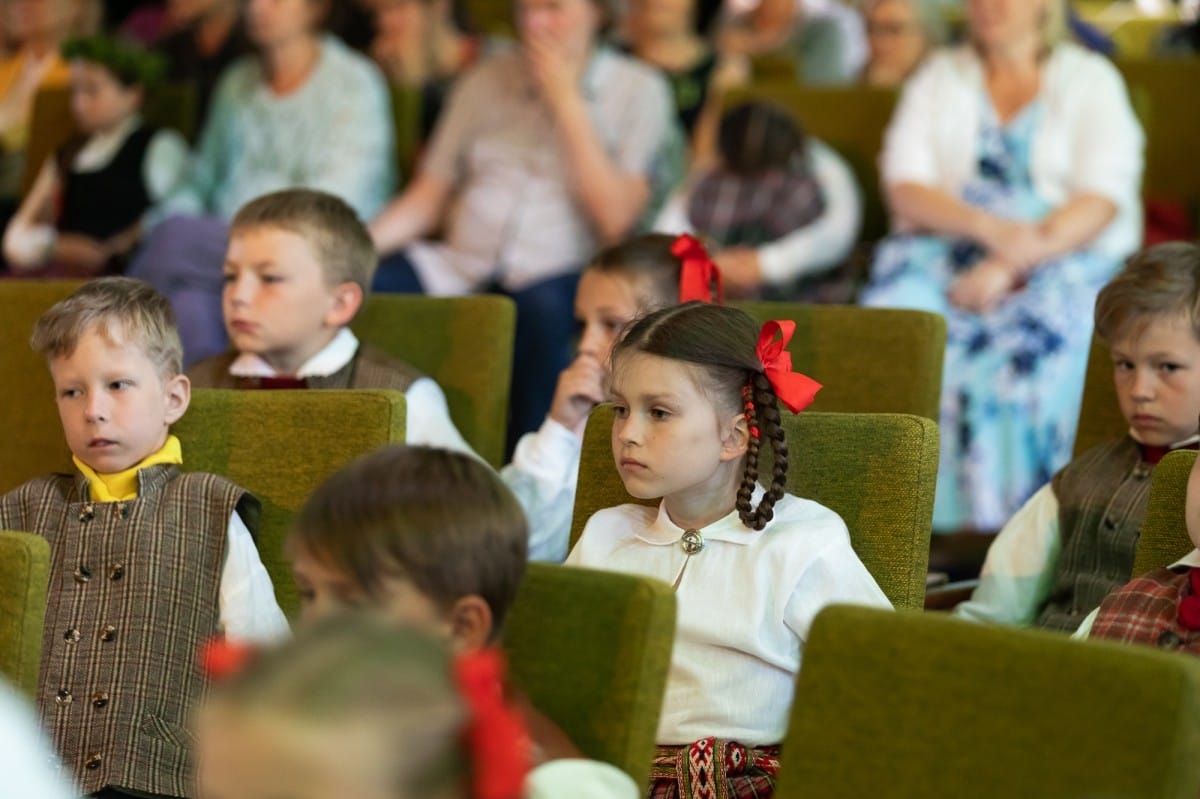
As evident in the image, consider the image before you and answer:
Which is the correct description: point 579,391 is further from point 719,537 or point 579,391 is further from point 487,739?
point 487,739

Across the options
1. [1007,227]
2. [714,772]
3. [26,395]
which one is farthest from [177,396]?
[1007,227]

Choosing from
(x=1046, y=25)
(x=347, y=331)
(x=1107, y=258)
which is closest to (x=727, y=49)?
(x=1046, y=25)

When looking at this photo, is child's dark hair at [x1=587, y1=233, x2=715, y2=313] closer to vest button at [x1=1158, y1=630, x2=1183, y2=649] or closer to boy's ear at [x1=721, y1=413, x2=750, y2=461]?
boy's ear at [x1=721, y1=413, x2=750, y2=461]

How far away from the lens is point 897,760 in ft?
5.19

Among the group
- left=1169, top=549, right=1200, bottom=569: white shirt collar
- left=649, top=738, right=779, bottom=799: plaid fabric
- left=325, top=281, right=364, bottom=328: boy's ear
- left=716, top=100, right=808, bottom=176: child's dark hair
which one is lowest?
left=649, top=738, right=779, bottom=799: plaid fabric

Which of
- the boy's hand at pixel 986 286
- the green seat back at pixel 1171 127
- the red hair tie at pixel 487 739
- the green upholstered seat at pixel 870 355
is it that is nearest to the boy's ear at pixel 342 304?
the green upholstered seat at pixel 870 355

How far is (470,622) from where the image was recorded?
168 centimetres

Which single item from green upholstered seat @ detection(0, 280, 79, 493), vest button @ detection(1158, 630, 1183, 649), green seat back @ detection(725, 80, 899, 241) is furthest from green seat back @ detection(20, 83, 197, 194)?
vest button @ detection(1158, 630, 1183, 649)

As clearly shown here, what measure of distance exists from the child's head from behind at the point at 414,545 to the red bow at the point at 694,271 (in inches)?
51.1

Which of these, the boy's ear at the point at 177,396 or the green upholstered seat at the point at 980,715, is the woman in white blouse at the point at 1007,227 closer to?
the boy's ear at the point at 177,396

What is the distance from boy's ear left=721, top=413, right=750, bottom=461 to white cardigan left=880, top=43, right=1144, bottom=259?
1799 millimetres

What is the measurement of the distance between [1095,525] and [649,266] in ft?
3.02

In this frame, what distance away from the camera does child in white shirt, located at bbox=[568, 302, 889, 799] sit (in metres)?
2.14

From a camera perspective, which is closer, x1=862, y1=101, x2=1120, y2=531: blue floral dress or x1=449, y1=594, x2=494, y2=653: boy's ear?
x1=449, y1=594, x2=494, y2=653: boy's ear
